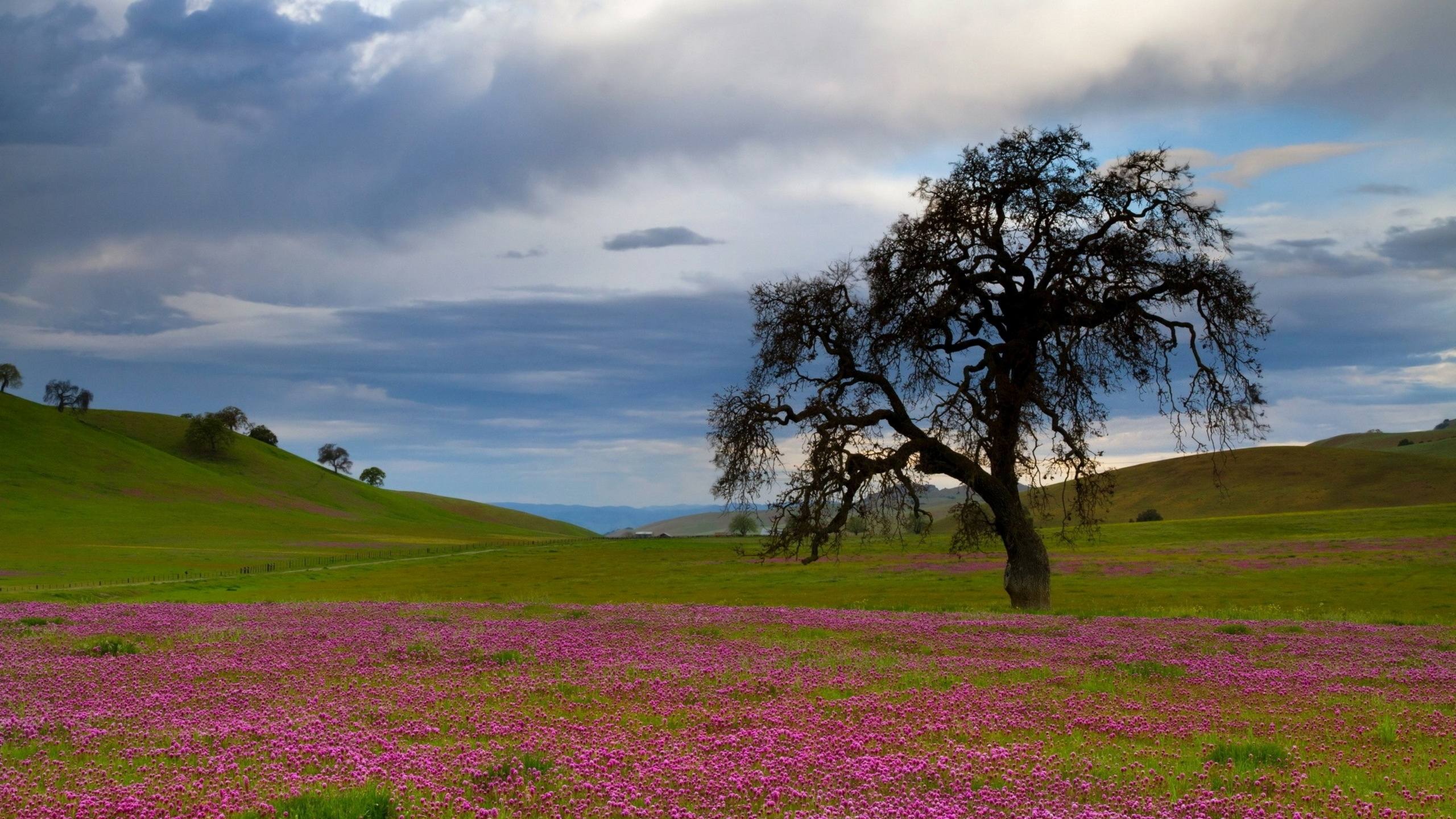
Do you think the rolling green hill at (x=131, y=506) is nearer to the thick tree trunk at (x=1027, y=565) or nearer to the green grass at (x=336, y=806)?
the thick tree trunk at (x=1027, y=565)

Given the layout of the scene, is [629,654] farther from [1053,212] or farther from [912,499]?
[1053,212]

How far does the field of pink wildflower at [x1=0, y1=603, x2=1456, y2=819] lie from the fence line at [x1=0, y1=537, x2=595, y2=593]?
45073 mm

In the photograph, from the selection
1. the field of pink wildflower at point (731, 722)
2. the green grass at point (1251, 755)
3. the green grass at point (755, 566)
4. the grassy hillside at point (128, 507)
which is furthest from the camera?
the grassy hillside at point (128, 507)

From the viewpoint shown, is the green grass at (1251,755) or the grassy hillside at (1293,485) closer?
the green grass at (1251,755)

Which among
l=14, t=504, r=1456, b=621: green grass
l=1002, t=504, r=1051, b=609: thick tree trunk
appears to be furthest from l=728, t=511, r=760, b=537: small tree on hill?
l=1002, t=504, r=1051, b=609: thick tree trunk

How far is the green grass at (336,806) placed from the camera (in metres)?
7.31

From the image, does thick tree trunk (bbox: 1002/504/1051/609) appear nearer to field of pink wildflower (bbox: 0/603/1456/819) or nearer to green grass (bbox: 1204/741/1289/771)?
field of pink wildflower (bbox: 0/603/1456/819)

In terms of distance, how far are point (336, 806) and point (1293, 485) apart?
156667mm

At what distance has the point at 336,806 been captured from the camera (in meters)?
7.37

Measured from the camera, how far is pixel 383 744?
9.80 metres

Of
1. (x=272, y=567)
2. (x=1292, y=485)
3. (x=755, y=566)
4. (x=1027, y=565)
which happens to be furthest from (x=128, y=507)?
(x=1292, y=485)

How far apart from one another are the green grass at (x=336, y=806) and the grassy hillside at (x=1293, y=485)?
12187 centimetres

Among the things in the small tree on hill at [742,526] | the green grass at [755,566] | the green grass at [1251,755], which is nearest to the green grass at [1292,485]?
the green grass at [755,566]

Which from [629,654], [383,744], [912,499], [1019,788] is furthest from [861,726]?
[912,499]
